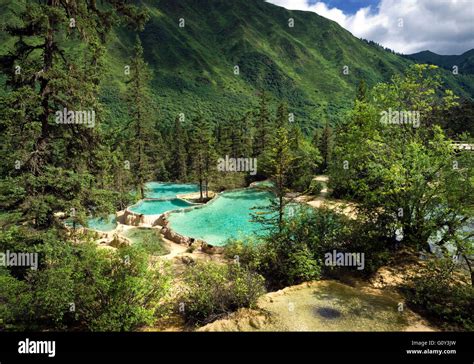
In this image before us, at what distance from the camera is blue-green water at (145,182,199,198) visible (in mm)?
44994

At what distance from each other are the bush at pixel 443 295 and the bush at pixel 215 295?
17.0ft

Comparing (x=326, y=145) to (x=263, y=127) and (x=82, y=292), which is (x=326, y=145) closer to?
(x=263, y=127)

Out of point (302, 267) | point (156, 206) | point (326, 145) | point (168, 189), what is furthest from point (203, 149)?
point (302, 267)

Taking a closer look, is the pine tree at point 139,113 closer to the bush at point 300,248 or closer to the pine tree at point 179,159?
the pine tree at point 179,159

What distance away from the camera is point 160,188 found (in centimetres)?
5009

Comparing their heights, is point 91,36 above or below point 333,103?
below

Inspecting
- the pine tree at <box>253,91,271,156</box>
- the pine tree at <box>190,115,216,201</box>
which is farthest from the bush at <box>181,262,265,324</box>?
the pine tree at <box>253,91,271,156</box>

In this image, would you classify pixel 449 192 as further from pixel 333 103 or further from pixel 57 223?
pixel 333 103

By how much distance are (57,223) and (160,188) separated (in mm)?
41643

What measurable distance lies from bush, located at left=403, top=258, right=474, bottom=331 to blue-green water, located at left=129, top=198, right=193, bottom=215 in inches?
1057

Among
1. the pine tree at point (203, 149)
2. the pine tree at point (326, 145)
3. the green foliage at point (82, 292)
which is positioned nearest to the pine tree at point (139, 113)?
the pine tree at point (203, 149)

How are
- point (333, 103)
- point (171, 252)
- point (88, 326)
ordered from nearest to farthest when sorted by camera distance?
point (88, 326) → point (171, 252) → point (333, 103)

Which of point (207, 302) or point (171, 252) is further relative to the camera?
point (171, 252)

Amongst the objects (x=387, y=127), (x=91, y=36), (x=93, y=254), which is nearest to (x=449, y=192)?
(x=387, y=127)
